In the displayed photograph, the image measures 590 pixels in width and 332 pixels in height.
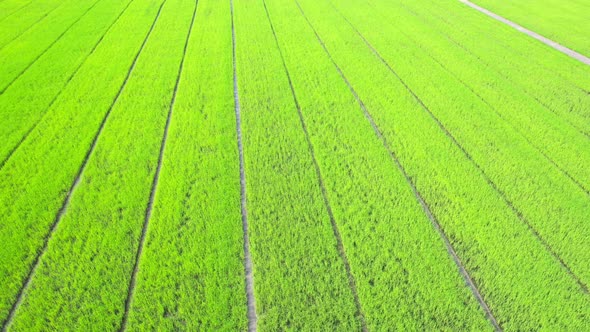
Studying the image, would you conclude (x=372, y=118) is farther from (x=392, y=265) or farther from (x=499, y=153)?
(x=392, y=265)

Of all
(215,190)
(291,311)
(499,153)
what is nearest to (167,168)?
(215,190)

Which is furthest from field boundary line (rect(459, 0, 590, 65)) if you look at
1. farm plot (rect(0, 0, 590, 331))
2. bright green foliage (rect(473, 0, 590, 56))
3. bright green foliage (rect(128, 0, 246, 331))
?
bright green foliage (rect(128, 0, 246, 331))

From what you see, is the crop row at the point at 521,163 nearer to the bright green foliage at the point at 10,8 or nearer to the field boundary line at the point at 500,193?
the field boundary line at the point at 500,193

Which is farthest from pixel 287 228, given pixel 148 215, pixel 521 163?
pixel 521 163

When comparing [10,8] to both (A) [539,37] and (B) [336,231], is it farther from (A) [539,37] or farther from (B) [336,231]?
(A) [539,37]

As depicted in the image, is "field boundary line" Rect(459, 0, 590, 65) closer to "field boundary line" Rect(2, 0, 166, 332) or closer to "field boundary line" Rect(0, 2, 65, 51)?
"field boundary line" Rect(2, 0, 166, 332)
